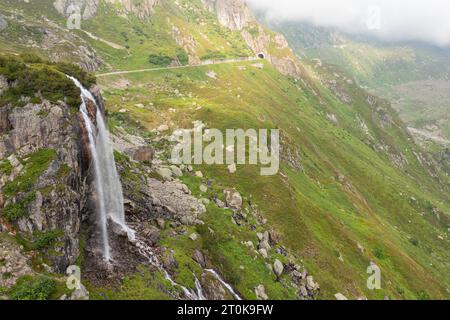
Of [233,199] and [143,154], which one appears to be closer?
[233,199]

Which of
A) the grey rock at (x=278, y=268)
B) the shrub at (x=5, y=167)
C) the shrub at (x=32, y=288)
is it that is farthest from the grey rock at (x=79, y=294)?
the grey rock at (x=278, y=268)

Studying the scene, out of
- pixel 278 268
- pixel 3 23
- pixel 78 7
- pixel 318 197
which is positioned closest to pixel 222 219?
pixel 278 268

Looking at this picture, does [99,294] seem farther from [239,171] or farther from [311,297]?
[239,171]

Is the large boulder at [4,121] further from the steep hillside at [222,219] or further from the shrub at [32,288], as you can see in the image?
the shrub at [32,288]

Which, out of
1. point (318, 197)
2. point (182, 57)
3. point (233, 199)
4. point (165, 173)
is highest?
point (182, 57)

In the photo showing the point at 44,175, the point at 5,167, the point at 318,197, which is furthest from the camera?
the point at 318,197

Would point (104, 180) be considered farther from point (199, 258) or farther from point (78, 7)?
point (78, 7)

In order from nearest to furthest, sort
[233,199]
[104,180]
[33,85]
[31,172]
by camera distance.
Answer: [31,172], [33,85], [104,180], [233,199]

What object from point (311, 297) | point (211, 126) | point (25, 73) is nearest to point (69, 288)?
point (25, 73)

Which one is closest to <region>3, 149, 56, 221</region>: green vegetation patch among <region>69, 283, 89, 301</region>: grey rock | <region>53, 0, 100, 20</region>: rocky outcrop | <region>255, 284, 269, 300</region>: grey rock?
<region>69, 283, 89, 301</region>: grey rock

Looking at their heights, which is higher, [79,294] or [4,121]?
[4,121]
